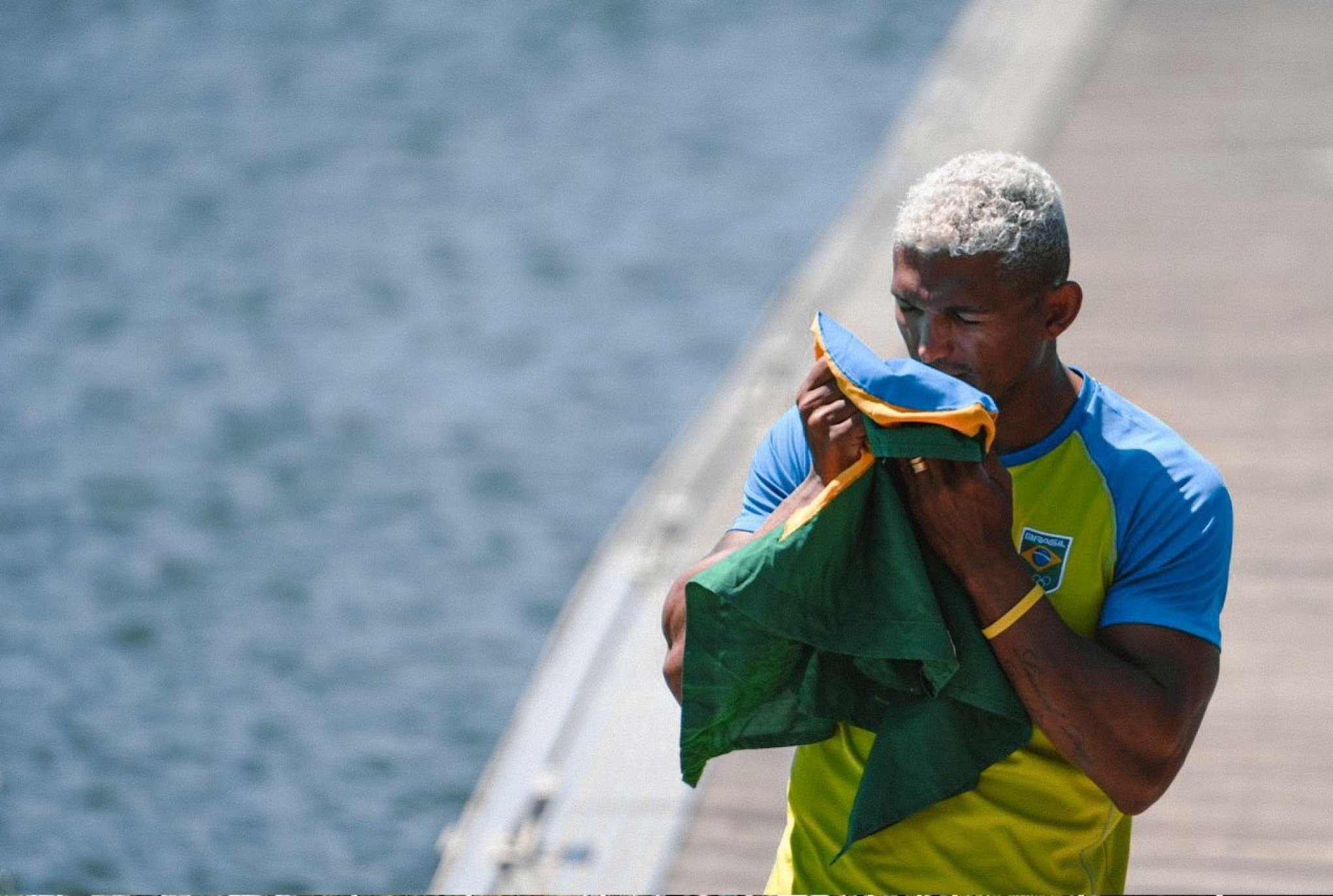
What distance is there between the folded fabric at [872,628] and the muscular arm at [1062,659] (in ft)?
0.11

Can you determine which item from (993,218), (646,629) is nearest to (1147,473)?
(993,218)

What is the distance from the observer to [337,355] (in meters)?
9.87

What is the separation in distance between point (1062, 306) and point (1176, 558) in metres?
0.32

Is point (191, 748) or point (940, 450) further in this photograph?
point (191, 748)

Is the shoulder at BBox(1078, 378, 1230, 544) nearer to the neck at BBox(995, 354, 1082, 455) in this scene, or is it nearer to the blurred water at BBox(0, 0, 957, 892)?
the neck at BBox(995, 354, 1082, 455)

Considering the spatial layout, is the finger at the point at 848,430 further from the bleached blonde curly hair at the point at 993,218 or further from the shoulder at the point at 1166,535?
the shoulder at the point at 1166,535

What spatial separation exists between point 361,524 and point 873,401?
6.44 metres

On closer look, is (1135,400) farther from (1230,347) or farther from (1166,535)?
(1166,535)

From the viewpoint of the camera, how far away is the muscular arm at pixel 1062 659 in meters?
2.04

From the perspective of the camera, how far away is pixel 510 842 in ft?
13.7

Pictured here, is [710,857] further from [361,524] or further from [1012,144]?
[1012,144]

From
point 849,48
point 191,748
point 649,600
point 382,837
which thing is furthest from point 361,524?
point 849,48

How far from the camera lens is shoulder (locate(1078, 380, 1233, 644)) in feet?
6.98

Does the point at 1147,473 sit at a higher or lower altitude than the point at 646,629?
higher
